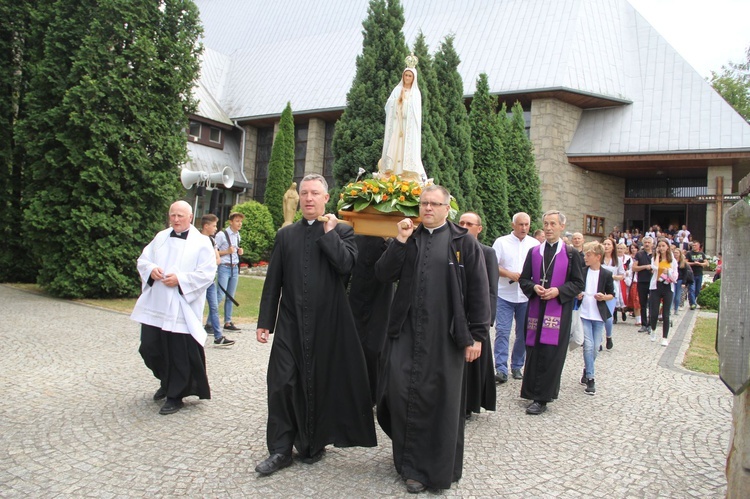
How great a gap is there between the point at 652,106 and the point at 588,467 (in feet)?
75.6

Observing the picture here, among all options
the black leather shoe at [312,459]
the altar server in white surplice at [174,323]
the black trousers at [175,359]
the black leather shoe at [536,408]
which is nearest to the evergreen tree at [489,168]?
the black leather shoe at [536,408]

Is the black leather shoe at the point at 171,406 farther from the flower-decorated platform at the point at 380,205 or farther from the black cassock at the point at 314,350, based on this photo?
the flower-decorated platform at the point at 380,205

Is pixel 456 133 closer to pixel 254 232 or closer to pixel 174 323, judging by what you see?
pixel 254 232

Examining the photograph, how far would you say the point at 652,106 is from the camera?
77.7 ft

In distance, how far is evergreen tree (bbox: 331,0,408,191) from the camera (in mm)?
14414

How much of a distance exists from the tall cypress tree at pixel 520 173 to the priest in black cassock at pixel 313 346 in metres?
16.5

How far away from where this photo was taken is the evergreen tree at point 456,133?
16455 millimetres

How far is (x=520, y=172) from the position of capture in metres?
20.2

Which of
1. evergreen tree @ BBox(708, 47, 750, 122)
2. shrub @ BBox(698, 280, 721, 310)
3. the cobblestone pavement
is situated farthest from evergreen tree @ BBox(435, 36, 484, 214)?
evergreen tree @ BBox(708, 47, 750, 122)

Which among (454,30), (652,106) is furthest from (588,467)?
(454,30)

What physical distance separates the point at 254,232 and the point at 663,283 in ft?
55.0

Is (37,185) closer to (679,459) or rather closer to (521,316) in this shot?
(521,316)

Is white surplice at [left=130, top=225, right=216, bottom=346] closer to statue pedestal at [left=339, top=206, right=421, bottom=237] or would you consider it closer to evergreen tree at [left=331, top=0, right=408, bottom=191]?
statue pedestal at [left=339, top=206, right=421, bottom=237]

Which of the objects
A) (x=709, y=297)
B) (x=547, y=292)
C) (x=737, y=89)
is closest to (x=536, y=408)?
(x=547, y=292)
